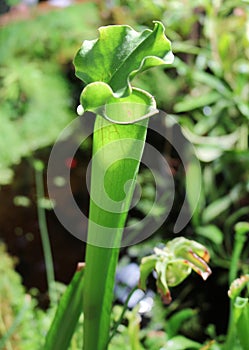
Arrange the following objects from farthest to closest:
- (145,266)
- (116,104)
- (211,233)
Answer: (211,233) < (145,266) < (116,104)

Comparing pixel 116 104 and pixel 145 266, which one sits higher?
pixel 116 104

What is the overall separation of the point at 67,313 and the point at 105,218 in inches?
5.5

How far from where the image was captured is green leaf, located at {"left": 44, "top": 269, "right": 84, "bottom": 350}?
1.74ft

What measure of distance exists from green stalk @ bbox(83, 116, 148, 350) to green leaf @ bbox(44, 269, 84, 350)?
0.03 metres

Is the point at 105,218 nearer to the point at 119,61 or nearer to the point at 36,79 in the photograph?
the point at 119,61

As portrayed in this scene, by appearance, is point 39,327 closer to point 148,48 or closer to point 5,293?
point 5,293

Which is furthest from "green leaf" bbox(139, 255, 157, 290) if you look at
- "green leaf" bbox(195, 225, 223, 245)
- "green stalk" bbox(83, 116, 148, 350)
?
"green leaf" bbox(195, 225, 223, 245)

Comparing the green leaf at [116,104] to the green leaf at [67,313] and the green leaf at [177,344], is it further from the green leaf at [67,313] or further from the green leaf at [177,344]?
the green leaf at [177,344]

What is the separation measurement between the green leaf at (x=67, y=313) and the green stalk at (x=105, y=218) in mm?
27

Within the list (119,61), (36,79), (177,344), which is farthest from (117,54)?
(36,79)

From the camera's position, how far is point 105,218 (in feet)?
1.46

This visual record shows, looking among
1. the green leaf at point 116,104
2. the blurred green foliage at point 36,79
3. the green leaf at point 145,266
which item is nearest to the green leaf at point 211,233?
the blurred green foliage at point 36,79

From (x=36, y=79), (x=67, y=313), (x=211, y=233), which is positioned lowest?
(x=211, y=233)

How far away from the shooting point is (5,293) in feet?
2.87
